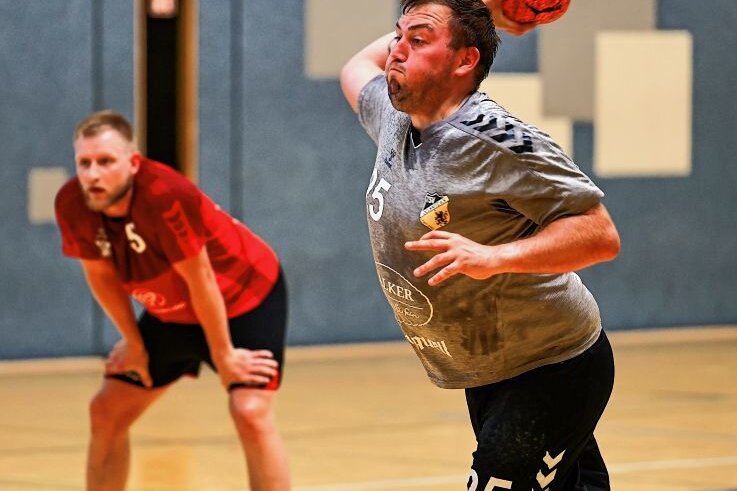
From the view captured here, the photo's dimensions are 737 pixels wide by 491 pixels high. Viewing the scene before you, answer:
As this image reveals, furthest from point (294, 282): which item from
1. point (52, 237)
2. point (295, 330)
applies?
point (52, 237)

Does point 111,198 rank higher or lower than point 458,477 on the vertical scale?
higher

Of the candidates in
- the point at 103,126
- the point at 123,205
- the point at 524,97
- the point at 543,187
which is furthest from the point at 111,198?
the point at 524,97

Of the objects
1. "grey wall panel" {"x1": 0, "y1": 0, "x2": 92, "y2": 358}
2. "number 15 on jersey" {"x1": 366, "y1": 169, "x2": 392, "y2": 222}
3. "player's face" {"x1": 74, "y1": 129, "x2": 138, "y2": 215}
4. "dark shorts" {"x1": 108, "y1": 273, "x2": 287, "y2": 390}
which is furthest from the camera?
"grey wall panel" {"x1": 0, "y1": 0, "x2": 92, "y2": 358}

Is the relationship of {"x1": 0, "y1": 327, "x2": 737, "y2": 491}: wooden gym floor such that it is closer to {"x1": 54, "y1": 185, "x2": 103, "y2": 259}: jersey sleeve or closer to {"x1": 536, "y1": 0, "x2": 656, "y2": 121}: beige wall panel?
{"x1": 54, "y1": 185, "x2": 103, "y2": 259}: jersey sleeve

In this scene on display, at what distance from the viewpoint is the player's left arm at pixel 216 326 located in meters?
4.58

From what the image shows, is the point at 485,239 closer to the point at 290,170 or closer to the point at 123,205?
the point at 123,205

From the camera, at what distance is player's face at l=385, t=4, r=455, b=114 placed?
3.23 metres

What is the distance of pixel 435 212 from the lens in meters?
3.18

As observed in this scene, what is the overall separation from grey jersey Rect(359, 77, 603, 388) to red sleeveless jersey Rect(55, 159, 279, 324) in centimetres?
129

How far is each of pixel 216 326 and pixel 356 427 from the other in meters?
2.64

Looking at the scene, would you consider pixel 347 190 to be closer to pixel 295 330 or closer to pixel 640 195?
pixel 295 330

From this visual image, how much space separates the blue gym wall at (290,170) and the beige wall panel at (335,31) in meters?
0.08

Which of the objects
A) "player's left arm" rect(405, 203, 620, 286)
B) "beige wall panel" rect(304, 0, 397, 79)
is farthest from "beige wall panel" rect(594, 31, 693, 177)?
"player's left arm" rect(405, 203, 620, 286)

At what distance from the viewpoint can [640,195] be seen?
34.3 ft
